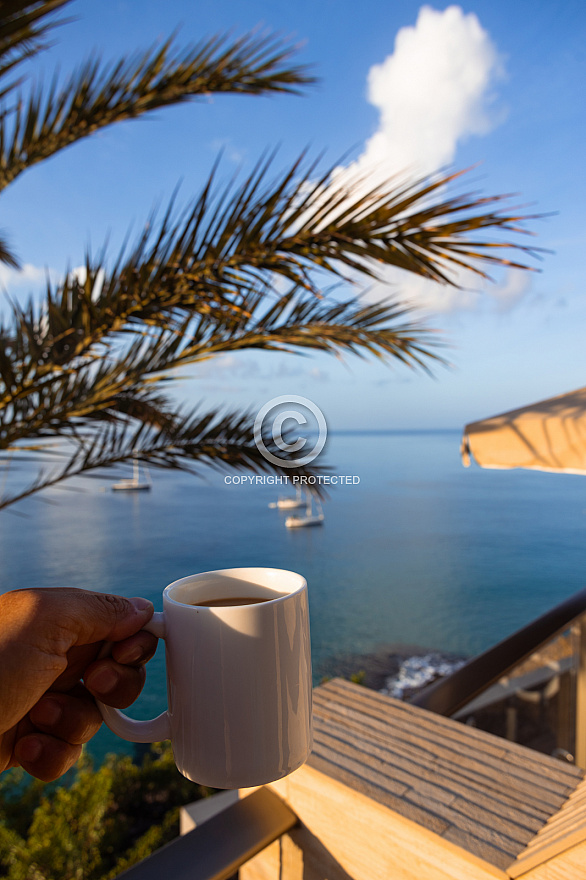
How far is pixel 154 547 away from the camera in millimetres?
21219

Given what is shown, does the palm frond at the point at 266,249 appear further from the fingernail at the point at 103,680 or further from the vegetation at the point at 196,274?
the fingernail at the point at 103,680

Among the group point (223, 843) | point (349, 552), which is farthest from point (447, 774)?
point (349, 552)

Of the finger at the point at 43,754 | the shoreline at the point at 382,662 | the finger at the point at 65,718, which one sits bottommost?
the shoreline at the point at 382,662

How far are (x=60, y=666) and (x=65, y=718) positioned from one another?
0.14 m

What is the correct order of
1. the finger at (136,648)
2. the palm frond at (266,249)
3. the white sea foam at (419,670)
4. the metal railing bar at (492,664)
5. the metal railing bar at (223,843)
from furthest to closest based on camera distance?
the white sea foam at (419,670) → the metal railing bar at (492,664) → the palm frond at (266,249) → the metal railing bar at (223,843) → the finger at (136,648)

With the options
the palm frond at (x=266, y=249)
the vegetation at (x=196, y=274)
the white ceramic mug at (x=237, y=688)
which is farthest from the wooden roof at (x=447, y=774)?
the palm frond at (x=266, y=249)

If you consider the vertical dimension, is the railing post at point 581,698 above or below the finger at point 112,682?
below

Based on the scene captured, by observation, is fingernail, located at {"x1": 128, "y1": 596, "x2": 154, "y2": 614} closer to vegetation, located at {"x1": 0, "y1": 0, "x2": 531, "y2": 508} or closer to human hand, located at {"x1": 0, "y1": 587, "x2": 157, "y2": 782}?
human hand, located at {"x1": 0, "y1": 587, "x2": 157, "y2": 782}

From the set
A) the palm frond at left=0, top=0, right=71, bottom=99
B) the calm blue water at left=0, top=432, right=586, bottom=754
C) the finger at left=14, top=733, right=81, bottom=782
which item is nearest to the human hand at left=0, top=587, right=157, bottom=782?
the finger at left=14, top=733, right=81, bottom=782

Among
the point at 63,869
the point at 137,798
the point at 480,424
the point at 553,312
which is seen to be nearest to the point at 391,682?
the point at 137,798

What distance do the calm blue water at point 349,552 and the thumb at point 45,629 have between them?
1306cm

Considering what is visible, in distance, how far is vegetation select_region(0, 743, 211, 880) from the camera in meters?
4.81

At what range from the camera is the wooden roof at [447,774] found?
1049 millimetres

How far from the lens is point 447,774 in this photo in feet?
4.16
